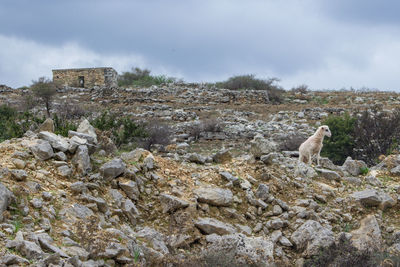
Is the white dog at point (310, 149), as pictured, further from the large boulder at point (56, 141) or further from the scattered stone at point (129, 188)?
the large boulder at point (56, 141)

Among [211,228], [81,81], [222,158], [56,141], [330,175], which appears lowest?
[211,228]

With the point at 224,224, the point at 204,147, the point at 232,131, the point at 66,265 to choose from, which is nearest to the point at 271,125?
the point at 232,131

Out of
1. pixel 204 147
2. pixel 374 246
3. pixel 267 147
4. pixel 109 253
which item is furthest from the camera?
pixel 204 147

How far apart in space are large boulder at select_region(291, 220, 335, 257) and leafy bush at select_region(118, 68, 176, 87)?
95.8 feet

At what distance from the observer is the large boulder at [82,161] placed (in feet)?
19.7

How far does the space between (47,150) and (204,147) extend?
9573 mm

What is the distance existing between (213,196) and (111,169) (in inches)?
59.2

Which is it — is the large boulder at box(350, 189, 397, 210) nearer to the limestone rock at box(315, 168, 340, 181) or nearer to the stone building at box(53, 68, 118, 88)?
the limestone rock at box(315, 168, 340, 181)

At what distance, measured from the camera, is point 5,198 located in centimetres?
458

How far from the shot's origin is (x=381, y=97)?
92.6 feet

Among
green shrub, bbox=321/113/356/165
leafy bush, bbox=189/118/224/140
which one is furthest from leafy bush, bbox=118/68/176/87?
green shrub, bbox=321/113/356/165

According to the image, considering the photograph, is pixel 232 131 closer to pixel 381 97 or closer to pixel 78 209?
pixel 78 209

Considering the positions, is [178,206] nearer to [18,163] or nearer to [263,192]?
[263,192]

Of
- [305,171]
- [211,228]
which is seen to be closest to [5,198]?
[211,228]
